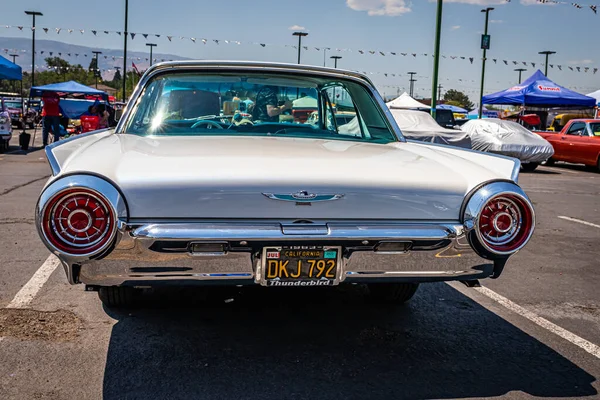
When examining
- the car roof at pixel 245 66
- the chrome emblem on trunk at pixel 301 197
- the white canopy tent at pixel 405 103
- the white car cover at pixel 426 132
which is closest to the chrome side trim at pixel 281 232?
the chrome emblem on trunk at pixel 301 197

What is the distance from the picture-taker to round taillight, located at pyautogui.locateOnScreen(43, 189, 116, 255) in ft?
8.78

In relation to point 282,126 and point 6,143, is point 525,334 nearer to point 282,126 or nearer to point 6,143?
point 282,126

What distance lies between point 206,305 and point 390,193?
1717 millimetres

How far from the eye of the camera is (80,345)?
11.2 ft

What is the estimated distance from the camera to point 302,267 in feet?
9.36

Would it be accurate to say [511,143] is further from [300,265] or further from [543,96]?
[300,265]

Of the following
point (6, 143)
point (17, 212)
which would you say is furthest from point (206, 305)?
point (6, 143)

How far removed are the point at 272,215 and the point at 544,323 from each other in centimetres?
219

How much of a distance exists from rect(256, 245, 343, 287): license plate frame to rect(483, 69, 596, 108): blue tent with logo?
21.9 m

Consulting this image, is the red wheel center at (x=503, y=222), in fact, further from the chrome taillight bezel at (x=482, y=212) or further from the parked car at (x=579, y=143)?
the parked car at (x=579, y=143)

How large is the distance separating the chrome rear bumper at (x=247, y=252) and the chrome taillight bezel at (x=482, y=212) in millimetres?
51

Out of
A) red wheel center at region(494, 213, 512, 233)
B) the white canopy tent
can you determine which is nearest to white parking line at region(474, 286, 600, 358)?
red wheel center at region(494, 213, 512, 233)

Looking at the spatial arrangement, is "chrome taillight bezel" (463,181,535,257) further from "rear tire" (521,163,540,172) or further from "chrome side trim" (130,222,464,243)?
"rear tire" (521,163,540,172)

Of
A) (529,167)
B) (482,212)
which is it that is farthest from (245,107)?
(529,167)
